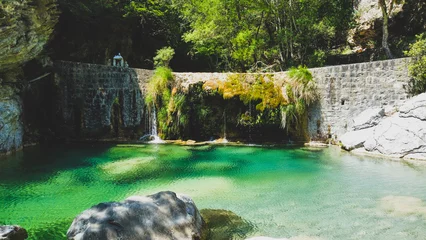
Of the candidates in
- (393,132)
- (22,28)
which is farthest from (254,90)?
(22,28)

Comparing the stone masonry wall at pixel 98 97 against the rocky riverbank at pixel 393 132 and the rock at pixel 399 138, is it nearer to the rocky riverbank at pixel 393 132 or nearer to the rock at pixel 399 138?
the rocky riverbank at pixel 393 132

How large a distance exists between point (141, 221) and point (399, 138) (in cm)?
945

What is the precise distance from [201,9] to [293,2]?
5.14 metres

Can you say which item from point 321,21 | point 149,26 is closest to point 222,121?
point 321,21

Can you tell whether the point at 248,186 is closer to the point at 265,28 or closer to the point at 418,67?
the point at 418,67

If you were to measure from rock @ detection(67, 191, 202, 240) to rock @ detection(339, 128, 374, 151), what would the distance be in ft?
28.1

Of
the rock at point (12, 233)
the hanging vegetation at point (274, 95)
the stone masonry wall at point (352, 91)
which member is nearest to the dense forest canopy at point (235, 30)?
the hanging vegetation at point (274, 95)

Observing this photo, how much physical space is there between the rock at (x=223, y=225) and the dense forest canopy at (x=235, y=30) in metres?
13.3

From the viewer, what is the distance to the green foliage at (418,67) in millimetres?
12078

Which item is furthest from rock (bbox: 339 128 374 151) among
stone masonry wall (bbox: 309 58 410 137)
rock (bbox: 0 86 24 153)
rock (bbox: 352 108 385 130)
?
rock (bbox: 0 86 24 153)

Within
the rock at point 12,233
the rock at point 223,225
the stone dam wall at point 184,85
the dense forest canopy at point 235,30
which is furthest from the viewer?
the dense forest canopy at point 235,30

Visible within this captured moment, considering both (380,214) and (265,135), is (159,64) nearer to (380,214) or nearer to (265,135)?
(265,135)

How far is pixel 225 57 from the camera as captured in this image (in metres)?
21.6

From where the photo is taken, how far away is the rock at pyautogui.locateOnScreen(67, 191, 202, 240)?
482 centimetres
